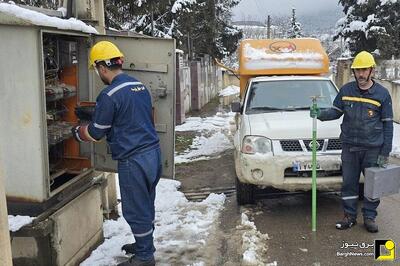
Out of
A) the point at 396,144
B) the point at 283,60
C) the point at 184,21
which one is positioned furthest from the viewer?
the point at 184,21

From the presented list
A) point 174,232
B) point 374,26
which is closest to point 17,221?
point 174,232

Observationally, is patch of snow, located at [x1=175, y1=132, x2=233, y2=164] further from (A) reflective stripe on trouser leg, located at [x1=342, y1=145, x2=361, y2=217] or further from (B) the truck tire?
(A) reflective stripe on trouser leg, located at [x1=342, y1=145, x2=361, y2=217]

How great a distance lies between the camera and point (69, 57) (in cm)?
526

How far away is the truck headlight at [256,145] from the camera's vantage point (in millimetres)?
6005

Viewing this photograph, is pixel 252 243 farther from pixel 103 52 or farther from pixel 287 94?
pixel 287 94

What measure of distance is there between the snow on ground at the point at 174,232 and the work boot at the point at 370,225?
1847 millimetres

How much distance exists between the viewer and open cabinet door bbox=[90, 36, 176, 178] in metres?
4.80

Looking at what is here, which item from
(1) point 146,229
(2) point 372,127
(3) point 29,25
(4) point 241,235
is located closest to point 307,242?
(4) point 241,235

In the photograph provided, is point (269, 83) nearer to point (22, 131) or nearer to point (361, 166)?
point (361, 166)

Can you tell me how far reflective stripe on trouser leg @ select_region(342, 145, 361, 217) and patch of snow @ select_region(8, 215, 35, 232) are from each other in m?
3.52

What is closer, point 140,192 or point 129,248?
point 140,192

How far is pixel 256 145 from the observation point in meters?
6.05

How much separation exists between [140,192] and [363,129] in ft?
8.71

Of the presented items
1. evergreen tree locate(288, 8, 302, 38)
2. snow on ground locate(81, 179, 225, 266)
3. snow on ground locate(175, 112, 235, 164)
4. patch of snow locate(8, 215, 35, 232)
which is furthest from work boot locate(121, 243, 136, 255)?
evergreen tree locate(288, 8, 302, 38)
